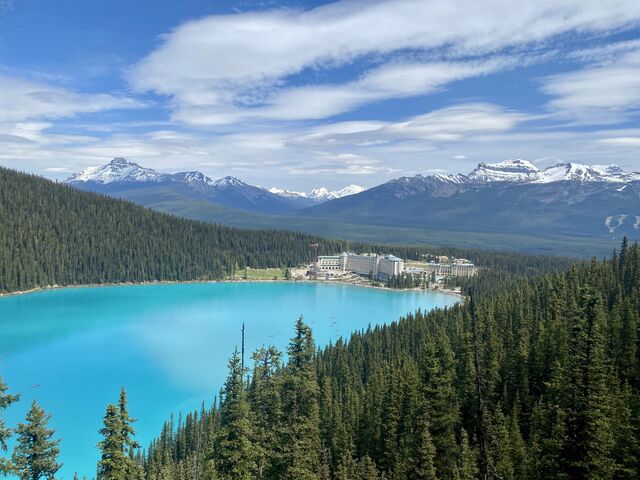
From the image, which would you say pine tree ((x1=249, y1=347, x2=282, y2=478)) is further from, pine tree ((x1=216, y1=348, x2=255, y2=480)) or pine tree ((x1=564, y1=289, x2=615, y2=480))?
pine tree ((x1=564, y1=289, x2=615, y2=480))

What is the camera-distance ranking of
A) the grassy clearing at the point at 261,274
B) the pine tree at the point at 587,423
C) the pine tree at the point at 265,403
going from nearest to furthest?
the pine tree at the point at 587,423 < the pine tree at the point at 265,403 < the grassy clearing at the point at 261,274

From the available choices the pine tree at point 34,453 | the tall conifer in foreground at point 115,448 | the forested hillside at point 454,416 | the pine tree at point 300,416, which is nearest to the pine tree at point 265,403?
the forested hillside at point 454,416

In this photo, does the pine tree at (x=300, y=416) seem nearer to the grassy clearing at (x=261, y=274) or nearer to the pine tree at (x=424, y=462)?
the pine tree at (x=424, y=462)

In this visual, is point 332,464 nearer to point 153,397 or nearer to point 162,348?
point 153,397

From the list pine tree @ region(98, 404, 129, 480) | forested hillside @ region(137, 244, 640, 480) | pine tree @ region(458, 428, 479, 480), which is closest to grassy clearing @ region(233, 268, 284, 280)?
forested hillside @ region(137, 244, 640, 480)

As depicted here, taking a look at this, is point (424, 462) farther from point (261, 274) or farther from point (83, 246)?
point (83, 246)

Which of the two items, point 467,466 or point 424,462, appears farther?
point 467,466

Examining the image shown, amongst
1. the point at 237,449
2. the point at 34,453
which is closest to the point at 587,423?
the point at 237,449
